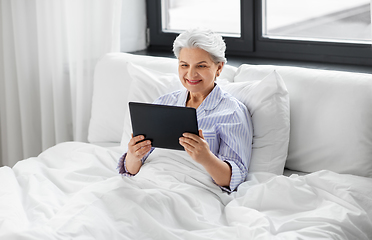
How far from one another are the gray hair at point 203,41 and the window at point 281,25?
2.82ft

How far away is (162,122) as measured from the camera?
1.53 meters

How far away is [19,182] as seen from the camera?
1794mm

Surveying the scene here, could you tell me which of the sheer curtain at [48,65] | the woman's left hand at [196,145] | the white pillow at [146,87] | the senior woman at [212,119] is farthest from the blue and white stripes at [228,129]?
the sheer curtain at [48,65]

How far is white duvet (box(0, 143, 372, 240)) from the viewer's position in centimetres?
136

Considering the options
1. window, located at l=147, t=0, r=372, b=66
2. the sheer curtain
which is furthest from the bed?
window, located at l=147, t=0, r=372, b=66

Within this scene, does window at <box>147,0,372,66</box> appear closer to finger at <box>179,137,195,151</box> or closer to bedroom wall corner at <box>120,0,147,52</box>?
bedroom wall corner at <box>120,0,147,52</box>

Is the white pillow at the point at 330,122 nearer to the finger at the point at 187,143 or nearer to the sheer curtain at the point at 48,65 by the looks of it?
the finger at the point at 187,143

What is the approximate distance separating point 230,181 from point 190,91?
40 centimetres

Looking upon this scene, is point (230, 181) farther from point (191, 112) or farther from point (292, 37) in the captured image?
point (292, 37)

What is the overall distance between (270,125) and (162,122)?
1.59 ft

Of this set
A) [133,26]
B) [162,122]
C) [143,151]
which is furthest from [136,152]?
[133,26]

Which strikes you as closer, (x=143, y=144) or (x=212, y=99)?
(x=143, y=144)

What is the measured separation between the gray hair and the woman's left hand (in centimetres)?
34

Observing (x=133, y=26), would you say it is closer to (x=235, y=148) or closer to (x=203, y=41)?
(x=203, y=41)
